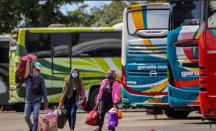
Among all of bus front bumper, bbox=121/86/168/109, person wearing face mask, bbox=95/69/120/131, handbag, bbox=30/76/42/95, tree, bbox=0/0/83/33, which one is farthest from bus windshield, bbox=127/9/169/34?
tree, bbox=0/0/83/33

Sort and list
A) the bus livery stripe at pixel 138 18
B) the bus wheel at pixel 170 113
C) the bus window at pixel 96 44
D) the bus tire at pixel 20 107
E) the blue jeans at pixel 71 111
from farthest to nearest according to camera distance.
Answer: the bus tire at pixel 20 107, the bus window at pixel 96 44, the bus wheel at pixel 170 113, the bus livery stripe at pixel 138 18, the blue jeans at pixel 71 111

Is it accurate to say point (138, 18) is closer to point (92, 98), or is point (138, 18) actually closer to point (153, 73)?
point (153, 73)

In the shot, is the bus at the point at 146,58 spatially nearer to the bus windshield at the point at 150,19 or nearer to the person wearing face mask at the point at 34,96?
the bus windshield at the point at 150,19

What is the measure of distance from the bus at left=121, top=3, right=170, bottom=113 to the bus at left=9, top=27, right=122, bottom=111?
4.88 meters

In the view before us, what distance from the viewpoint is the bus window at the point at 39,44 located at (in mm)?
26234

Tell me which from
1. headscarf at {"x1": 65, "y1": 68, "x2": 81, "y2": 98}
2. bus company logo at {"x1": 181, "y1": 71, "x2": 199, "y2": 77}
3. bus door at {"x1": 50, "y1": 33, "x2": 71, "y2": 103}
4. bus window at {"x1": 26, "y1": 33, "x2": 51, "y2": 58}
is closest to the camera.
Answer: headscarf at {"x1": 65, "y1": 68, "x2": 81, "y2": 98}

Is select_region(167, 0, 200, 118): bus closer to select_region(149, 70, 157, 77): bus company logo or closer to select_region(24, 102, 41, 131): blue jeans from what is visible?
select_region(149, 70, 157, 77): bus company logo

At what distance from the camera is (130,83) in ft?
70.9

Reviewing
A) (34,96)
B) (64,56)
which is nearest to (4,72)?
(64,56)

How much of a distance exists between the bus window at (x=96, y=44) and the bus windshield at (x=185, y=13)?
8025mm

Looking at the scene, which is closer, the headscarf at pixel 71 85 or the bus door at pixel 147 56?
the headscarf at pixel 71 85

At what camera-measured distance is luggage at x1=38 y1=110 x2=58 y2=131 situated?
1415 centimetres

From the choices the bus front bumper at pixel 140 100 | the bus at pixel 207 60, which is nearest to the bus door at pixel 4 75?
the bus front bumper at pixel 140 100

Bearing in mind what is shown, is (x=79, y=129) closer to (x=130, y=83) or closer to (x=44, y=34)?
(x=130, y=83)
